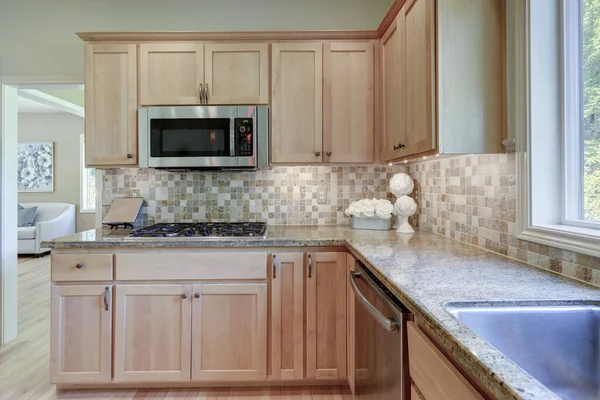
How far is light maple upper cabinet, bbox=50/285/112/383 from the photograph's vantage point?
1945 mm

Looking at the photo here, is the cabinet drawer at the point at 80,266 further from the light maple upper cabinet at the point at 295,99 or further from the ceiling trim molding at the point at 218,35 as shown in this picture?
the ceiling trim molding at the point at 218,35

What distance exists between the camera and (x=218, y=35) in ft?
7.42

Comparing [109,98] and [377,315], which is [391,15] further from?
[109,98]

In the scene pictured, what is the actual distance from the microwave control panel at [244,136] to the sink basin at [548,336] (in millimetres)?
1613

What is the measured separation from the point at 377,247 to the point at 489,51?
3.15ft

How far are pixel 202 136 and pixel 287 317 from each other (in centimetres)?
120

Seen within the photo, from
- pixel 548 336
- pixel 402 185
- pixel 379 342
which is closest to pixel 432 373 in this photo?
pixel 548 336

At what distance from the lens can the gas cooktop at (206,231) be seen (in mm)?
2012

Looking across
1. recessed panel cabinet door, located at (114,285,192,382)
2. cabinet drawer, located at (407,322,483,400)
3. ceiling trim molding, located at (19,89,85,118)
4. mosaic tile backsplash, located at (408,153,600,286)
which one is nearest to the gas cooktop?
recessed panel cabinet door, located at (114,285,192,382)

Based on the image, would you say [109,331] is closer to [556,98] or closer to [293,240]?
[293,240]

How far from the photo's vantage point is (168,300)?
6.41ft

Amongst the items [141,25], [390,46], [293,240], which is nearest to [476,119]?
[390,46]

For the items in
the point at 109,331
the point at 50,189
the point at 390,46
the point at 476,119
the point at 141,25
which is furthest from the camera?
the point at 50,189

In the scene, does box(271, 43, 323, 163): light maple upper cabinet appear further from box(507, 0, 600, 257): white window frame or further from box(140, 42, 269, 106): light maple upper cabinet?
box(507, 0, 600, 257): white window frame
